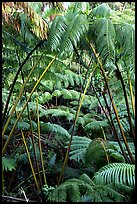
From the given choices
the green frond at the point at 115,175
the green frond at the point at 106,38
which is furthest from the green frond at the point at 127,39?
the green frond at the point at 115,175

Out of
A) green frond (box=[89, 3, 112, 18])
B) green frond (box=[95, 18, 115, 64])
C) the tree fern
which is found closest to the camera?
the tree fern

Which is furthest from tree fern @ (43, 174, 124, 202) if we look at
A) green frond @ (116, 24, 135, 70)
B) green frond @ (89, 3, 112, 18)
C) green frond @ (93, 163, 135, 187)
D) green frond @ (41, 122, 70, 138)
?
green frond @ (41, 122, 70, 138)

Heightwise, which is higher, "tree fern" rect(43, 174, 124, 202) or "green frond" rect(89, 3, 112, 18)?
"green frond" rect(89, 3, 112, 18)

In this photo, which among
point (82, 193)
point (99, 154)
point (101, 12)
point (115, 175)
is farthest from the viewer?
point (99, 154)

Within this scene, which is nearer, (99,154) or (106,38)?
(106,38)

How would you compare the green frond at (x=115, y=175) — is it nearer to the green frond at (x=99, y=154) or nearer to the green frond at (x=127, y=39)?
the green frond at (x=99, y=154)

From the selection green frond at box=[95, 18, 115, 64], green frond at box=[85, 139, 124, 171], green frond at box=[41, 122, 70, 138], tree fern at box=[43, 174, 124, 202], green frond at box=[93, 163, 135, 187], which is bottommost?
tree fern at box=[43, 174, 124, 202]

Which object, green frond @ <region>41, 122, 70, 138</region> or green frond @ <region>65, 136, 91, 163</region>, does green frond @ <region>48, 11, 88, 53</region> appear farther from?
green frond @ <region>41, 122, 70, 138</region>

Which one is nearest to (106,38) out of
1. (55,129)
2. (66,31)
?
(66,31)

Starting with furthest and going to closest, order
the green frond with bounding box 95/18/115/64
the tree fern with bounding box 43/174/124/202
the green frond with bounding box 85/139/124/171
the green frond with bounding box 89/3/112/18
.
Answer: the green frond with bounding box 85/139/124/171 → the green frond with bounding box 89/3/112/18 → the green frond with bounding box 95/18/115/64 → the tree fern with bounding box 43/174/124/202

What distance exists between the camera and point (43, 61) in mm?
2498

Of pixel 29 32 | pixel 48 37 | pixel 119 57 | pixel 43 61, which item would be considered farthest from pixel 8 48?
pixel 119 57

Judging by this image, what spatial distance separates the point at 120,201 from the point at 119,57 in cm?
97

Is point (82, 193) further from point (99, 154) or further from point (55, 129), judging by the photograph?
point (55, 129)
